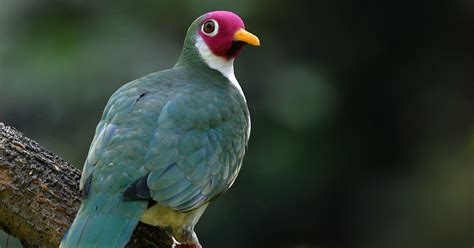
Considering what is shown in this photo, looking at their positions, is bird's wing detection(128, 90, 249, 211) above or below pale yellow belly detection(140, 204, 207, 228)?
above

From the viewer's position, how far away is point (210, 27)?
16.8 ft

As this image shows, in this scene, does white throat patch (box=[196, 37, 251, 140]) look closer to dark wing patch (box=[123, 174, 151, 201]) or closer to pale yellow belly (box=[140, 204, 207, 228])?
pale yellow belly (box=[140, 204, 207, 228])

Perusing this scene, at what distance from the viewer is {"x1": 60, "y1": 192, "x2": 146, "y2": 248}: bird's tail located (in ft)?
12.8

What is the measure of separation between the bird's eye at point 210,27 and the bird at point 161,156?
7.9 inches

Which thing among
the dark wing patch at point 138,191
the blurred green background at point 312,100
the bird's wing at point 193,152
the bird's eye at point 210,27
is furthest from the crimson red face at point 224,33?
the blurred green background at point 312,100

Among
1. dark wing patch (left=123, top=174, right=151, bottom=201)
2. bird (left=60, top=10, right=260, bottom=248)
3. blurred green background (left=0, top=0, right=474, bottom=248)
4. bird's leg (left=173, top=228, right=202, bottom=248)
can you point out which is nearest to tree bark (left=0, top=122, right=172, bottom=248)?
bird (left=60, top=10, right=260, bottom=248)

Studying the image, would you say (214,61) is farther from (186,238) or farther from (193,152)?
(186,238)

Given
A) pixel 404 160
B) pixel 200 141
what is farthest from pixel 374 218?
pixel 200 141

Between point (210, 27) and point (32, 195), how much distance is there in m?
1.46

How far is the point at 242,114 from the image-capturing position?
4.79 metres

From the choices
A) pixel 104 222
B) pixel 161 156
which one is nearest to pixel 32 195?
pixel 104 222

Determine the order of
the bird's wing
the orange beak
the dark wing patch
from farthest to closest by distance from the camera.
Answer: the orange beak → the bird's wing → the dark wing patch

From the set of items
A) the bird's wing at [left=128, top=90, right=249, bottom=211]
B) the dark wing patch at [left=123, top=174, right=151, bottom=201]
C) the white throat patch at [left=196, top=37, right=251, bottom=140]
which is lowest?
the dark wing patch at [left=123, top=174, right=151, bottom=201]

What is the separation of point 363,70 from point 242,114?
3305 millimetres
